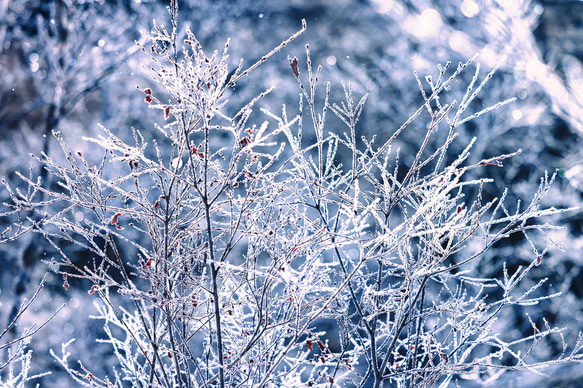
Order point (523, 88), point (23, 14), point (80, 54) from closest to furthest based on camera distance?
1. point (80, 54)
2. point (23, 14)
3. point (523, 88)

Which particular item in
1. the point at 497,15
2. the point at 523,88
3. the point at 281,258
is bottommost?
the point at 281,258

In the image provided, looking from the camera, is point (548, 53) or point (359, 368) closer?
point (359, 368)

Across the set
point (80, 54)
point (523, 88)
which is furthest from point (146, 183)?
point (523, 88)

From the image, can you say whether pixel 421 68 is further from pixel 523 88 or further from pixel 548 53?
pixel 548 53

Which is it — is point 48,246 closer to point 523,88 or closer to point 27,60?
point 27,60

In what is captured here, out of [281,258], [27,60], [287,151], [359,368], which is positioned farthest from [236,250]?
[281,258]

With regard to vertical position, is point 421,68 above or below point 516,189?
Answer: above

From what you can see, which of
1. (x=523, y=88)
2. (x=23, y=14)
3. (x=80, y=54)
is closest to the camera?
(x=80, y=54)
